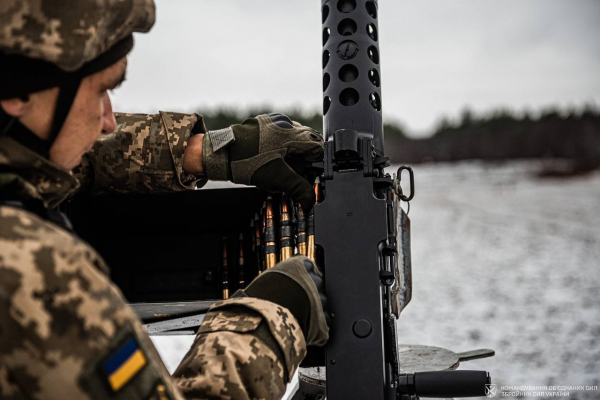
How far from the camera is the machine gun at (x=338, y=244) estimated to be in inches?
60.6

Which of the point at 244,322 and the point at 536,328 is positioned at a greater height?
the point at 244,322

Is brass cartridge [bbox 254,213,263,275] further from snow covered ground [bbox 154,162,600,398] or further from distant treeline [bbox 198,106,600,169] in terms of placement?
distant treeline [bbox 198,106,600,169]

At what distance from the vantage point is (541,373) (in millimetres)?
4676

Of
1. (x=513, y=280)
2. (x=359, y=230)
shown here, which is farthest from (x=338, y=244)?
(x=513, y=280)

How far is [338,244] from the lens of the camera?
5.24 ft

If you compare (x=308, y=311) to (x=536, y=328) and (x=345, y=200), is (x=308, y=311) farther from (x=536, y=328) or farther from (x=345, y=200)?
(x=536, y=328)

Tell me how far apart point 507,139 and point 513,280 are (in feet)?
34.6

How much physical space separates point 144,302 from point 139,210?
34 centimetres

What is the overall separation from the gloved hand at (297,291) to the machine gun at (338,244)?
166 millimetres

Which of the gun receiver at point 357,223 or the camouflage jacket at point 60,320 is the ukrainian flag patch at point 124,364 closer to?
the camouflage jacket at point 60,320

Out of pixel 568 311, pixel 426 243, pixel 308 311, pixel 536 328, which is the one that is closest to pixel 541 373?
pixel 536 328

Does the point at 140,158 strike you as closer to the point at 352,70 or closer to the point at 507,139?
the point at 352,70

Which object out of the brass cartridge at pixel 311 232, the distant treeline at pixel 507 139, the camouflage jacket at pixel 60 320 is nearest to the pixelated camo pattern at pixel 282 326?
the camouflage jacket at pixel 60 320

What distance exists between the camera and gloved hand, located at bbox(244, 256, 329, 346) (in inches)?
50.1
